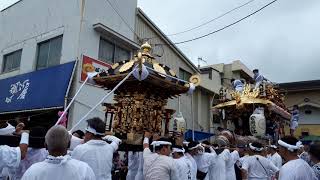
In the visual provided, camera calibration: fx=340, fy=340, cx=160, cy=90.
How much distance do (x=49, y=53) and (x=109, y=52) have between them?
2154 mm

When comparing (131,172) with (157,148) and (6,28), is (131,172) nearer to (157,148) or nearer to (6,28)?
(157,148)

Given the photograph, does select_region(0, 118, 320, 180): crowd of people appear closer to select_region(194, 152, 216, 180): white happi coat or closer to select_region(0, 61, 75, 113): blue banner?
select_region(194, 152, 216, 180): white happi coat

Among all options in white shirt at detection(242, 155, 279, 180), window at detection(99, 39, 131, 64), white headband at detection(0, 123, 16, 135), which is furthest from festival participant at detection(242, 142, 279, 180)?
window at detection(99, 39, 131, 64)

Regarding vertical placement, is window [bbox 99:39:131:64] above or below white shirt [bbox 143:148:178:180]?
above

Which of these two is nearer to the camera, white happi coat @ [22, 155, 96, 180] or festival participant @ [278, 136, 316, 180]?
white happi coat @ [22, 155, 96, 180]

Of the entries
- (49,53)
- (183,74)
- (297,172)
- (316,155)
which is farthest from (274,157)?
(49,53)

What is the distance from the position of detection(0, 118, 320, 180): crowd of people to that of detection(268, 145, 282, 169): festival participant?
1338mm

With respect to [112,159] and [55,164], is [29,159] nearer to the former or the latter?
[112,159]

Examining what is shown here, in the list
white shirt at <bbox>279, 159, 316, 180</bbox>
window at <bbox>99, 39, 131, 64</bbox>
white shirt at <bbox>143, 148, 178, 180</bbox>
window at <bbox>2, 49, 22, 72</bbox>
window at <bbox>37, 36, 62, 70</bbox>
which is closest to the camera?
white shirt at <bbox>279, 159, 316, 180</bbox>

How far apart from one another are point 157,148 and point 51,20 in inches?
359

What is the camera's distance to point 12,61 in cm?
1405

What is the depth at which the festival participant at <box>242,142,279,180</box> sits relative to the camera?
703cm

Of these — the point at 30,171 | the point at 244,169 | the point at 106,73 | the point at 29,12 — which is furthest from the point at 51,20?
the point at 30,171

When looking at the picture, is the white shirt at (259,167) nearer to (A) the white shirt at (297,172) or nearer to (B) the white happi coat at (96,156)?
(A) the white shirt at (297,172)
